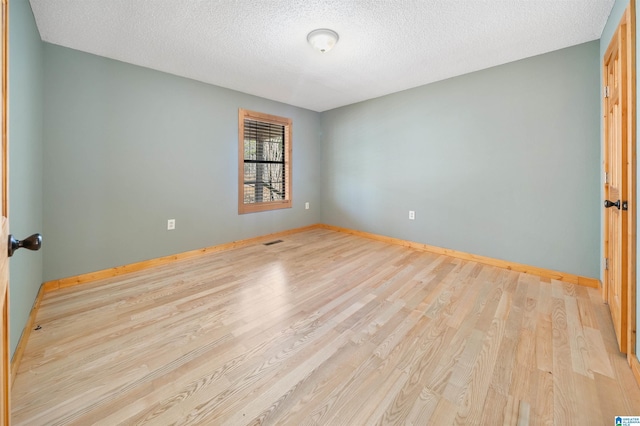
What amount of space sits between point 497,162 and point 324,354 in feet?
9.21

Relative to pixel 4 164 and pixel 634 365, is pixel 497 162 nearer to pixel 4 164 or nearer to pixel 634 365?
pixel 634 365

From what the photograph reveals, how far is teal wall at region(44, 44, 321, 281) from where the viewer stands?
2.48m

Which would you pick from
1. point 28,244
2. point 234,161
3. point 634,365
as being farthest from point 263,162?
point 634,365

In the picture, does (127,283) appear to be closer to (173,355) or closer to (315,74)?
(173,355)

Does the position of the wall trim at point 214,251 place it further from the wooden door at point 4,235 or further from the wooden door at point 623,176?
the wooden door at point 4,235

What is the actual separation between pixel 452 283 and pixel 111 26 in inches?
146

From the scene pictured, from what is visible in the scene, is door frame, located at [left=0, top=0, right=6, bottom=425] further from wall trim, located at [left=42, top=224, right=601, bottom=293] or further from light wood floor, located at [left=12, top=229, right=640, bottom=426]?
wall trim, located at [left=42, top=224, right=601, bottom=293]

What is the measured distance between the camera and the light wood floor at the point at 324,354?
119cm

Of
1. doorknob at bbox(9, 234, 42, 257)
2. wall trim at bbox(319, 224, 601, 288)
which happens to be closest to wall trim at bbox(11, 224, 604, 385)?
→ wall trim at bbox(319, 224, 601, 288)

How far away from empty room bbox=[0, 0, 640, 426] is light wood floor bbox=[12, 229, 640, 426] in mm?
14

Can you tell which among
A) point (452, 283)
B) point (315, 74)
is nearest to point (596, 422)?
point (452, 283)

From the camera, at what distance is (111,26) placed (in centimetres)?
221

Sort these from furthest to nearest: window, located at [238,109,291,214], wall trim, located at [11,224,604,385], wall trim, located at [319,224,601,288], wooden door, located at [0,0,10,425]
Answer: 1. window, located at [238,109,291,214]
2. wall trim, located at [319,224,601,288]
3. wall trim, located at [11,224,604,385]
4. wooden door, located at [0,0,10,425]

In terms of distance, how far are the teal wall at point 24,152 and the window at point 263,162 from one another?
80.3 inches
